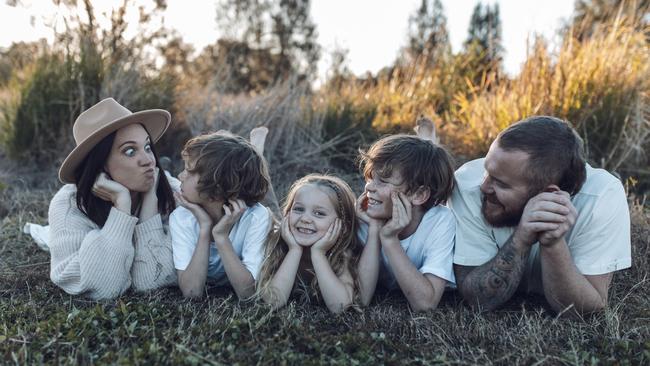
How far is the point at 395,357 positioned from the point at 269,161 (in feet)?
14.2

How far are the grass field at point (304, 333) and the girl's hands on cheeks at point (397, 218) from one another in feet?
1.46

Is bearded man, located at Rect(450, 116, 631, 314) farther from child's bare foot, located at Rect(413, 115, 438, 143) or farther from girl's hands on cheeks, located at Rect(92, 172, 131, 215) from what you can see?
girl's hands on cheeks, located at Rect(92, 172, 131, 215)

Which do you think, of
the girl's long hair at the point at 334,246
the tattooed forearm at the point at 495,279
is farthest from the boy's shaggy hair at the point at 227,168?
the tattooed forearm at the point at 495,279

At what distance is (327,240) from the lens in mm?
3768

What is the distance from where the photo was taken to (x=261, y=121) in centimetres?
725

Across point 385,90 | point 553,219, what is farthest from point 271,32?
point 553,219

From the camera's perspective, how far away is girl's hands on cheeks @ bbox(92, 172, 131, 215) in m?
4.07

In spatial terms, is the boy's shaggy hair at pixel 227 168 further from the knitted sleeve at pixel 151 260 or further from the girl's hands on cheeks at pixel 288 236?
the knitted sleeve at pixel 151 260

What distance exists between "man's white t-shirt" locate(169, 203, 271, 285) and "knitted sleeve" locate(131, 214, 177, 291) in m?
0.15

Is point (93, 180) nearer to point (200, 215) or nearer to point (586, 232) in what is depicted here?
point (200, 215)

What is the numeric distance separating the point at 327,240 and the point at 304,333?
0.71m

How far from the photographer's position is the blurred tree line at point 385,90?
6.54m

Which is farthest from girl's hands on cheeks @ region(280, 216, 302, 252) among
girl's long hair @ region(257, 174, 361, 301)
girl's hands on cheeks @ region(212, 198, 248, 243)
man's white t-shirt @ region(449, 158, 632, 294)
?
man's white t-shirt @ region(449, 158, 632, 294)

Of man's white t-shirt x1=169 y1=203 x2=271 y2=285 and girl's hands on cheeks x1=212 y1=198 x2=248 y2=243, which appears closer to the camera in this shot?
girl's hands on cheeks x1=212 y1=198 x2=248 y2=243
